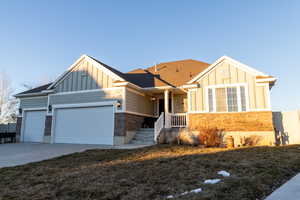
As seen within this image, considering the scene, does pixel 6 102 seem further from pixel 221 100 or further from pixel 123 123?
pixel 221 100

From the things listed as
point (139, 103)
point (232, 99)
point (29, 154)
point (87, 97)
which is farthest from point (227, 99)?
point (29, 154)

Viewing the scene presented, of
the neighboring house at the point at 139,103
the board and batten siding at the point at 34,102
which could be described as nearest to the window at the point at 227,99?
the neighboring house at the point at 139,103

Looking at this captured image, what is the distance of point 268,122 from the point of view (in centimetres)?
928

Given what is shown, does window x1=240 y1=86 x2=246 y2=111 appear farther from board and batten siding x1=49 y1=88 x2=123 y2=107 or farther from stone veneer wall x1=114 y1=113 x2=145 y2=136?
board and batten siding x1=49 y1=88 x2=123 y2=107

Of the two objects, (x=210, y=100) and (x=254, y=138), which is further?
(x=210, y=100)

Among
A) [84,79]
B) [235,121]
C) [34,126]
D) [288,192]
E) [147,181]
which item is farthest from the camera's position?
[34,126]

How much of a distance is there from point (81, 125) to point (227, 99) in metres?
9.21

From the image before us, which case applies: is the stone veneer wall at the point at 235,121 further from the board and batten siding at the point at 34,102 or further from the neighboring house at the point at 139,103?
the board and batten siding at the point at 34,102

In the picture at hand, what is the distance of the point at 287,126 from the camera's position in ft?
33.6

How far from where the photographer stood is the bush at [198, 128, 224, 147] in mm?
9461

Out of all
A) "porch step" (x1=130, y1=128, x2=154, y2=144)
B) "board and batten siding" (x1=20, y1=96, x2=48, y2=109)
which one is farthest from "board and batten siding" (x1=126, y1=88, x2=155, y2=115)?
"board and batten siding" (x1=20, y1=96, x2=48, y2=109)

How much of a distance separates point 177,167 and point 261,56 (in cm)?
1444

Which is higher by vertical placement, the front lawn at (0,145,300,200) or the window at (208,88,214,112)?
the window at (208,88,214,112)

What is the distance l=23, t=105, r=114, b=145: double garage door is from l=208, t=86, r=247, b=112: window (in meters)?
6.06
